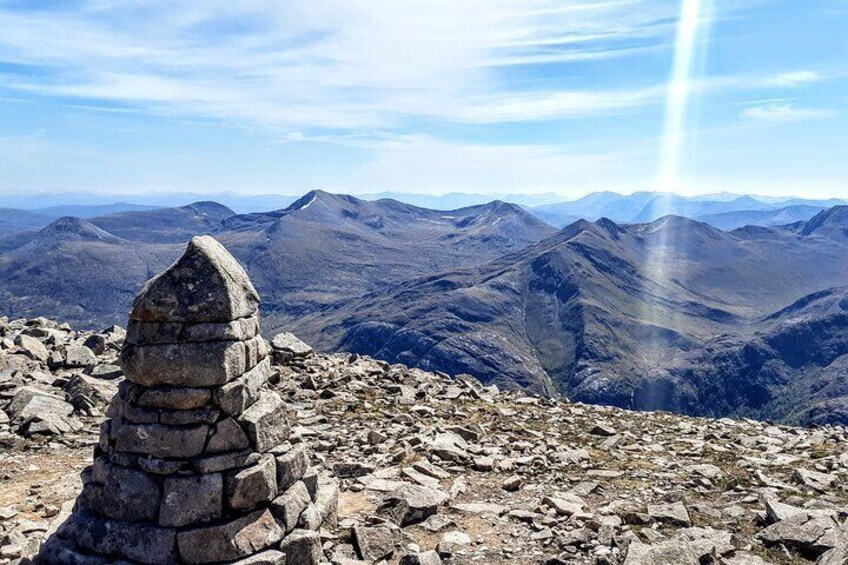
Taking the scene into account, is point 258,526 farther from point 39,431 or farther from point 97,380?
point 97,380

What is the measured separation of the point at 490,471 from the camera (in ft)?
64.1

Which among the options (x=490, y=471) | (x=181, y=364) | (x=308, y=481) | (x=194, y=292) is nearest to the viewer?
(x=181, y=364)

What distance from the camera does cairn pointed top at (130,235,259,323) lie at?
Answer: 12.6 meters

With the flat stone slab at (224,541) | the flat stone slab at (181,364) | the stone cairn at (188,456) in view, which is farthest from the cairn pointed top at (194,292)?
the flat stone slab at (224,541)

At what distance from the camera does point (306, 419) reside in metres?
23.7

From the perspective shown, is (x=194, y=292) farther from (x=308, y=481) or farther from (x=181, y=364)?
(x=308, y=481)

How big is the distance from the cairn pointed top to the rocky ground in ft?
13.3

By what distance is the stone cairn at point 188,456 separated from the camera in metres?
12.0

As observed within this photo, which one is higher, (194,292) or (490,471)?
(194,292)

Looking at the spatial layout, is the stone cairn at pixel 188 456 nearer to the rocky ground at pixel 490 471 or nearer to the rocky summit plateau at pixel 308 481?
the rocky summit plateau at pixel 308 481

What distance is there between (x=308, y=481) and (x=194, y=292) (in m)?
4.96

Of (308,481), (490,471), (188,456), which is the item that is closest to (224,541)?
(188,456)

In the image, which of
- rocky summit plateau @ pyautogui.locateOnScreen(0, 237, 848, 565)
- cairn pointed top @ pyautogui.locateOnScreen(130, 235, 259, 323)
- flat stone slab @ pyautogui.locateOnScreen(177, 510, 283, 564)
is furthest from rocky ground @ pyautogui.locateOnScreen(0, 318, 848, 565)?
cairn pointed top @ pyautogui.locateOnScreen(130, 235, 259, 323)

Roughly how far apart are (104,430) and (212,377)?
9.38 feet
